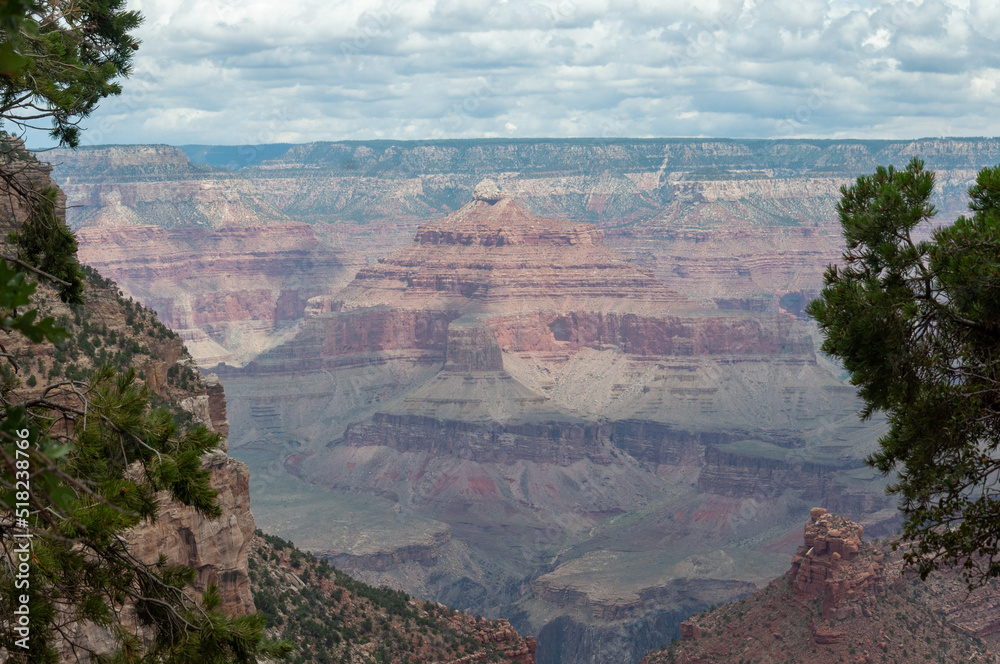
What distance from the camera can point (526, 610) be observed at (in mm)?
117875

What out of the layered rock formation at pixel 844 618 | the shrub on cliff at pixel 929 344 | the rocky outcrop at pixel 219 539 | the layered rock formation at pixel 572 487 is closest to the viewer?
the shrub on cliff at pixel 929 344

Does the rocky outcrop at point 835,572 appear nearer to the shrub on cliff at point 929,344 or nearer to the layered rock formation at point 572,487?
the shrub on cliff at point 929,344

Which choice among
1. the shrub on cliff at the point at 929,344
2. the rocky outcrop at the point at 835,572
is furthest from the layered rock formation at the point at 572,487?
the shrub on cliff at the point at 929,344

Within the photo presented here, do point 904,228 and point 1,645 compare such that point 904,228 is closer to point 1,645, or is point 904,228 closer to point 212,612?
point 212,612

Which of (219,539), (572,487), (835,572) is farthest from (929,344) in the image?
(572,487)

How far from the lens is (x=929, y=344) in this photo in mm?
19000

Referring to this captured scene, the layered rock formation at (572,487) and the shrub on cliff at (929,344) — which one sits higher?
the shrub on cliff at (929,344)

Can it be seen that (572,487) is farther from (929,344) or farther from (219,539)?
(929,344)

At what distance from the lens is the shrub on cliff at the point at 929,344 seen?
59.8ft

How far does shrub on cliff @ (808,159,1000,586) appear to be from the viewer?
1822 cm

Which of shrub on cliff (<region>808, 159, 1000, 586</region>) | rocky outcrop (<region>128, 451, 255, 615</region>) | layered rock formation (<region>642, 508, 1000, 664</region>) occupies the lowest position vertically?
layered rock formation (<region>642, 508, 1000, 664</region>)

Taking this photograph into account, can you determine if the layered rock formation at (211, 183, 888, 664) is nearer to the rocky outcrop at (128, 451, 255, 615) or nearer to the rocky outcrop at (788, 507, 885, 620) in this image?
the rocky outcrop at (788, 507, 885, 620)

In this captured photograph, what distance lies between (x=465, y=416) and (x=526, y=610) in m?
66.9

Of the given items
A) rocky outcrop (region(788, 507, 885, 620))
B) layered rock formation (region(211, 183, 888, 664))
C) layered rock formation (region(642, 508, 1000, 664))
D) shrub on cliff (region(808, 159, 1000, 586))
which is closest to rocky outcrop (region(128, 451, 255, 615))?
shrub on cliff (region(808, 159, 1000, 586))
